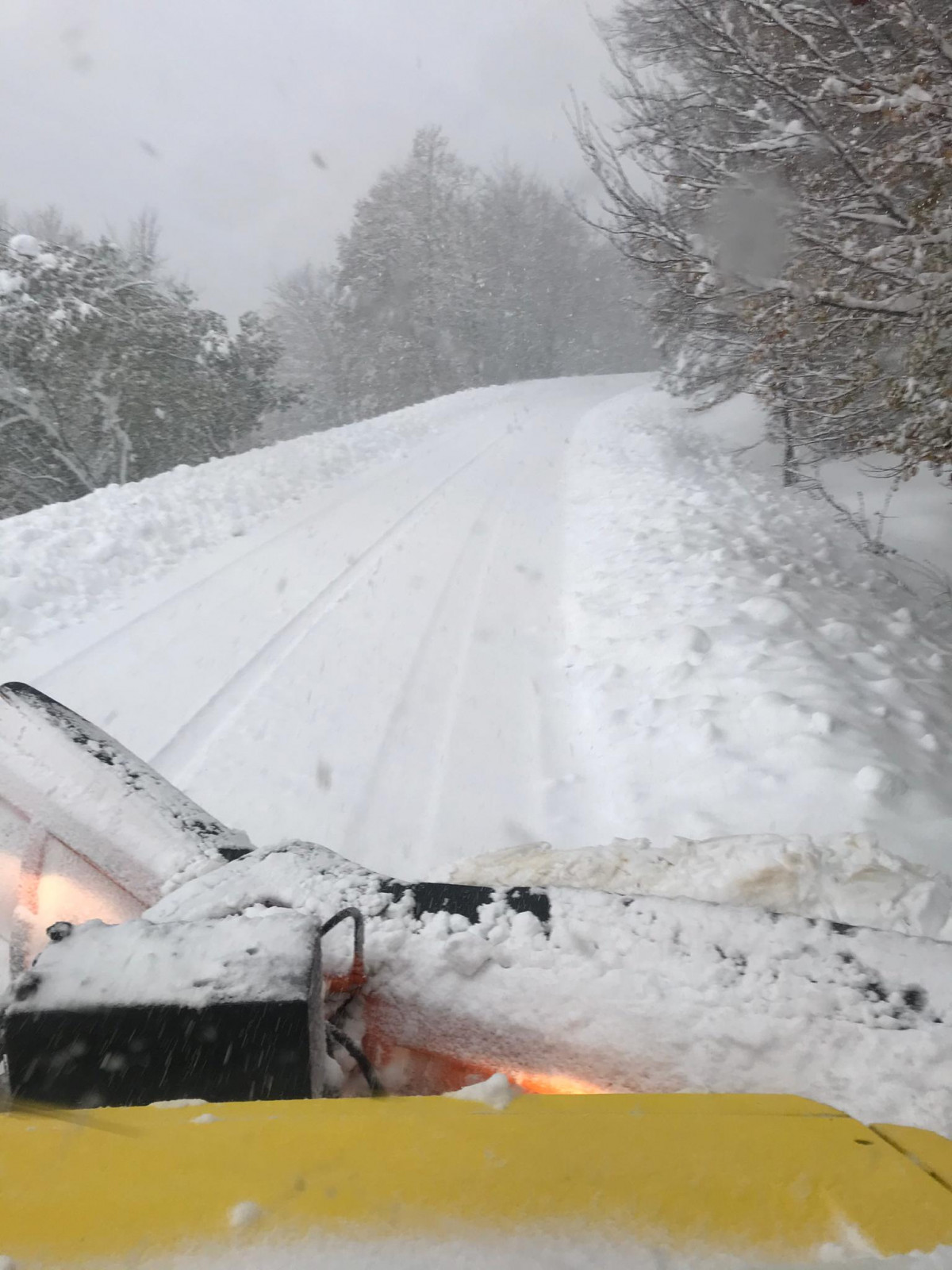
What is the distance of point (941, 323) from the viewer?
14.1ft

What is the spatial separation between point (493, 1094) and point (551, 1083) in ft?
1.53

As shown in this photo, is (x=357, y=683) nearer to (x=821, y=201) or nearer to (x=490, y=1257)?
(x=490, y=1257)

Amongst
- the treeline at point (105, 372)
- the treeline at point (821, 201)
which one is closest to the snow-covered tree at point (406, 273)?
the treeline at point (105, 372)

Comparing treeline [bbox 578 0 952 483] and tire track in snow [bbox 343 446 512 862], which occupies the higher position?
treeline [bbox 578 0 952 483]

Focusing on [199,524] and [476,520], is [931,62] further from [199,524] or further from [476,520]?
[199,524]

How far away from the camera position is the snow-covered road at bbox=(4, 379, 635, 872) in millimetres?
3760

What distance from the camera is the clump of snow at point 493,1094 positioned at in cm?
118

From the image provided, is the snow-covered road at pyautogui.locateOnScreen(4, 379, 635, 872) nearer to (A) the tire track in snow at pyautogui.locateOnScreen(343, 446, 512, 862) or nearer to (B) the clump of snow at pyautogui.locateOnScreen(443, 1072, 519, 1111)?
(A) the tire track in snow at pyautogui.locateOnScreen(343, 446, 512, 862)

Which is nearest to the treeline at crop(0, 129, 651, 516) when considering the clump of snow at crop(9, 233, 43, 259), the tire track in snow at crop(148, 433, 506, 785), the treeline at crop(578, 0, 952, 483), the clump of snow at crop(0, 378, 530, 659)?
the clump of snow at crop(9, 233, 43, 259)

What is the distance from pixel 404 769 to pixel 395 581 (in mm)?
3175

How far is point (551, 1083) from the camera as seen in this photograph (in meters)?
1.61

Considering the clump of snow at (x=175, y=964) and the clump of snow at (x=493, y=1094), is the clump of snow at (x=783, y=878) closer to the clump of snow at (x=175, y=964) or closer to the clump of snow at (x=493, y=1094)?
the clump of snow at (x=175, y=964)

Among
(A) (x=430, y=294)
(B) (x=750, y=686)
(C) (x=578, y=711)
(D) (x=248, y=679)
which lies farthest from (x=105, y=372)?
(A) (x=430, y=294)

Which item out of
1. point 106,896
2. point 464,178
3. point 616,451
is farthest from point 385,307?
point 106,896
